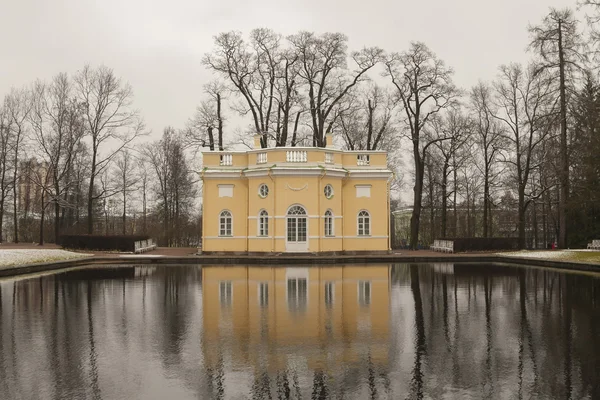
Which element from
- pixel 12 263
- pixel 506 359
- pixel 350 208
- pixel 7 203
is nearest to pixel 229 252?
pixel 350 208

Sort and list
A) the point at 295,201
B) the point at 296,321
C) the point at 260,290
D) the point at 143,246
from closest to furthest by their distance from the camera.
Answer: the point at 296,321 < the point at 260,290 < the point at 295,201 < the point at 143,246

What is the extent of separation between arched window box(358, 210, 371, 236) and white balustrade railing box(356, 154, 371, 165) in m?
2.84

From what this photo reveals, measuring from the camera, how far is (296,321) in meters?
9.84

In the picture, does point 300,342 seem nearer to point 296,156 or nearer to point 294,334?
point 294,334

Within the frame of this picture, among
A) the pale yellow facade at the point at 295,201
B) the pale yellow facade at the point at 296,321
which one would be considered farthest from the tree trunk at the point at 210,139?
the pale yellow facade at the point at 296,321

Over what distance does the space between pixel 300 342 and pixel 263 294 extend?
19.9 ft

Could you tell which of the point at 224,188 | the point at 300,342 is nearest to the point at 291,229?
the point at 224,188

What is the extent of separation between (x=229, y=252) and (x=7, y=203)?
27515mm

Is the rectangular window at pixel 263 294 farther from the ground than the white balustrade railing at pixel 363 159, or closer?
closer

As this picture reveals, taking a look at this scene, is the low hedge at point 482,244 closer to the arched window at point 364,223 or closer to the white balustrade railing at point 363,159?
the arched window at point 364,223

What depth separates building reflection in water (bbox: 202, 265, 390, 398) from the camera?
6.27 meters

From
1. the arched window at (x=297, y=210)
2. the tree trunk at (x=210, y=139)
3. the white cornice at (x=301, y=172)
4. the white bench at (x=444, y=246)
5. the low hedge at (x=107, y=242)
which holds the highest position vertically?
the tree trunk at (x=210, y=139)

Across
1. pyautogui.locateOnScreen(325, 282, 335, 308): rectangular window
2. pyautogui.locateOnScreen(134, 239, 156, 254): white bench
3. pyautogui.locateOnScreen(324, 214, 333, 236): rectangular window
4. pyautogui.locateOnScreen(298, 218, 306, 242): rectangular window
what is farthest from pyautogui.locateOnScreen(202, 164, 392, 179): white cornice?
pyautogui.locateOnScreen(325, 282, 335, 308): rectangular window

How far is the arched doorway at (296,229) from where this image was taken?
28.6 metres
